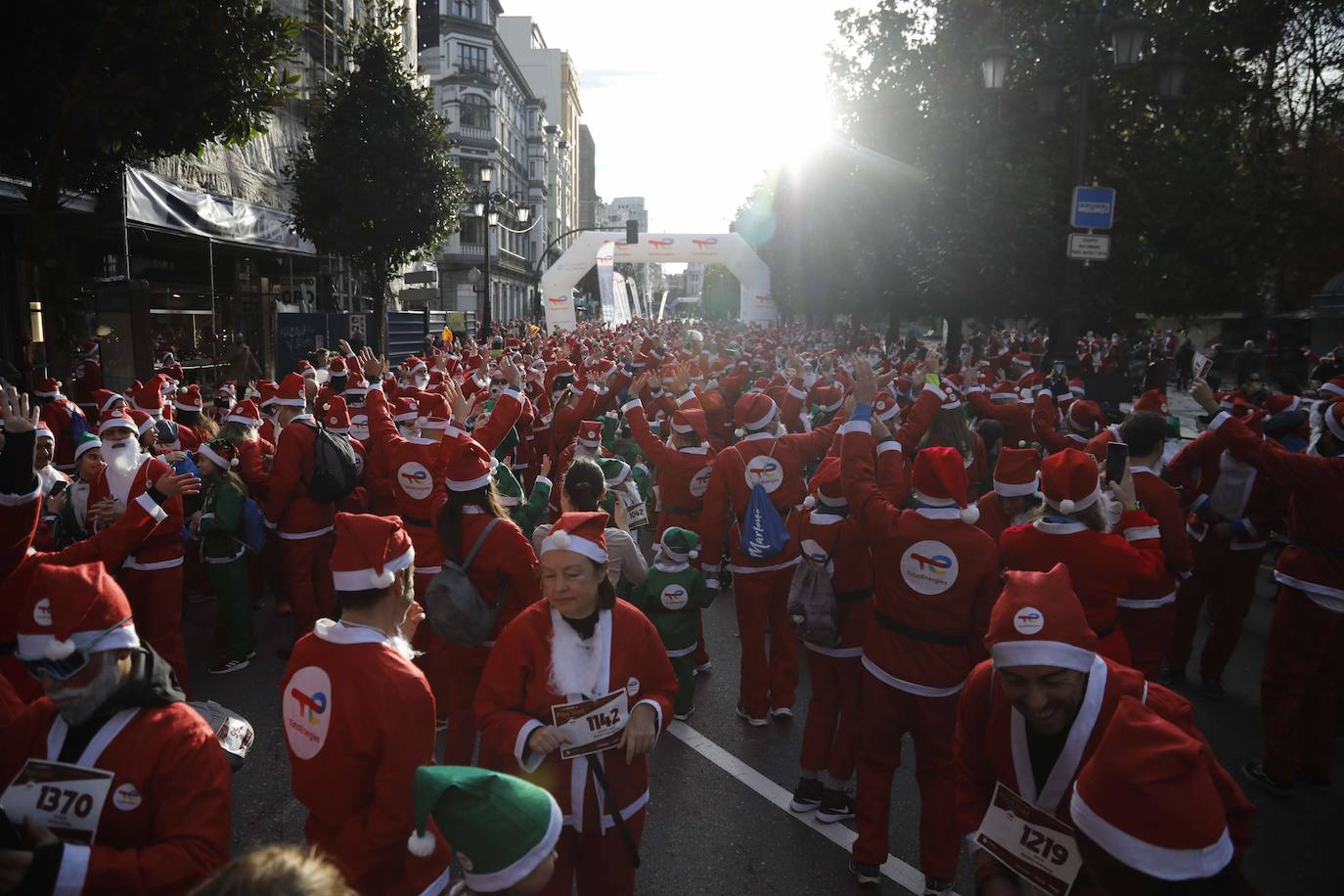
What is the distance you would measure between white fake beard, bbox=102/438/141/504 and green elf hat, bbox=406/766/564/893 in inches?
171

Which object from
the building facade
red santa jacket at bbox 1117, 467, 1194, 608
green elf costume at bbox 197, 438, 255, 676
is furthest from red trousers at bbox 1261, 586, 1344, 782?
the building facade

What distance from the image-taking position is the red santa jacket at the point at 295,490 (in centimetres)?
590

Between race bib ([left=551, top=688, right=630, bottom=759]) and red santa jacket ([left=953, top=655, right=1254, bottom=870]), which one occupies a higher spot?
red santa jacket ([left=953, top=655, right=1254, bottom=870])

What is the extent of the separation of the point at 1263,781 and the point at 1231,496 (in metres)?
2.00

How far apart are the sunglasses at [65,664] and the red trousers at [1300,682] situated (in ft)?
17.8

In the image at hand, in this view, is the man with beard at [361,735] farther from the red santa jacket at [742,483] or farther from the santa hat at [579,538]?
the red santa jacket at [742,483]

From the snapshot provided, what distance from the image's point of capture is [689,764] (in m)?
5.00

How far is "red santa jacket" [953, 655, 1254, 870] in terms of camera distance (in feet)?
7.31

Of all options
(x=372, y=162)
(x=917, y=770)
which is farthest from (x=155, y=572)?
(x=372, y=162)

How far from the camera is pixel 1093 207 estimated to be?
1177cm

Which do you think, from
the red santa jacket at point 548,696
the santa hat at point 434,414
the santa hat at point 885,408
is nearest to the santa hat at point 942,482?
the red santa jacket at point 548,696

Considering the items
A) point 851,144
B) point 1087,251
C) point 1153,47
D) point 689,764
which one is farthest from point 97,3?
point 851,144

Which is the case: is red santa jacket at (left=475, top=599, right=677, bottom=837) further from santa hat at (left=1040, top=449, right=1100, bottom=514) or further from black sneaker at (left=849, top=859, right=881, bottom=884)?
santa hat at (left=1040, top=449, right=1100, bottom=514)

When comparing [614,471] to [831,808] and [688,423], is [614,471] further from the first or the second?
[831,808]
